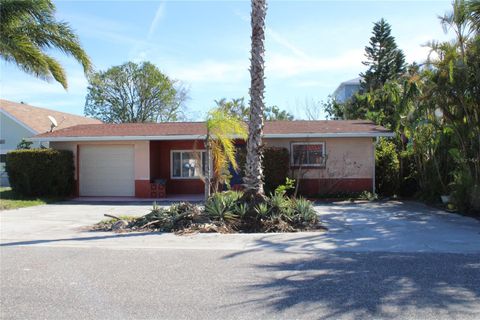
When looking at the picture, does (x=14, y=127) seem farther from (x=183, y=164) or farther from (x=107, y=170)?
(x=183, y=164)

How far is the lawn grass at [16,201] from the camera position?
52.6 feet

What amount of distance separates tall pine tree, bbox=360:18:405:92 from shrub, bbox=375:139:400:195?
772 inches

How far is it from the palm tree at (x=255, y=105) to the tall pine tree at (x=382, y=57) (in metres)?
28.1

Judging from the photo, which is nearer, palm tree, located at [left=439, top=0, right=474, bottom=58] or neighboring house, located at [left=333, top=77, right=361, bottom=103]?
palm tree, located at [left=439, top=0, right=474, bottom=58]

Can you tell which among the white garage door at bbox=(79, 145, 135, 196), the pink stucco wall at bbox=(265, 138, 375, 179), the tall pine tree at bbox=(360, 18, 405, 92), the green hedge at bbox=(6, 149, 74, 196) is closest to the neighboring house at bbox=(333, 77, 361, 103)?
the tall pine tree at bbox=(360, 18, 405, 92)

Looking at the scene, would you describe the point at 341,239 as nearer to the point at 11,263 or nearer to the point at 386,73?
the point at 11,263

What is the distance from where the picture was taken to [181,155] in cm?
2136

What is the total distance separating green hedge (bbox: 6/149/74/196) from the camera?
18688mm

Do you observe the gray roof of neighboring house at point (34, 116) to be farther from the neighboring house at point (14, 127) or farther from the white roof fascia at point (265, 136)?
the white roof fascia at point (265, 136)

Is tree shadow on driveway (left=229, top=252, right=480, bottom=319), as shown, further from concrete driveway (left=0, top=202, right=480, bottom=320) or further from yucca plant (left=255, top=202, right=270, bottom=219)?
yucca plant (left=255, top=202, right=270, bottom=219)

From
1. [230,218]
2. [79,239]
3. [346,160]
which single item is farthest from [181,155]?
[79,239]

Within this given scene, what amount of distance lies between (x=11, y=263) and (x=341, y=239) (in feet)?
20.2

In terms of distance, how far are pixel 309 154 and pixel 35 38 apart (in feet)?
36.2

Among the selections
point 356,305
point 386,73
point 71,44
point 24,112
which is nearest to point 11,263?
point 356,305
